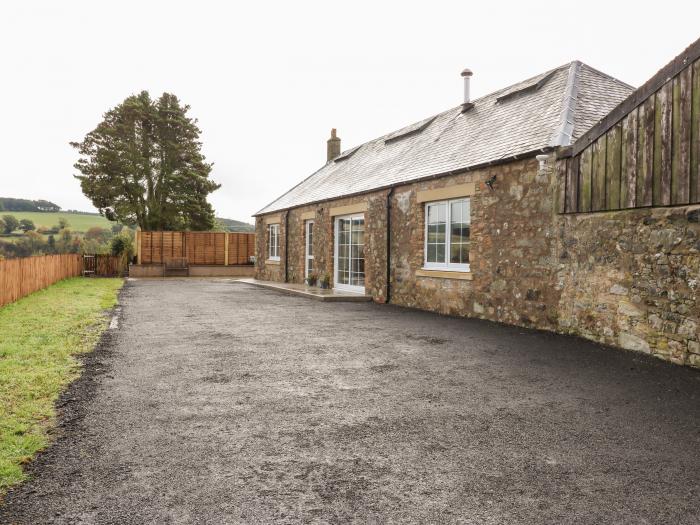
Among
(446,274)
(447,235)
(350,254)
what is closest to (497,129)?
(447,235)

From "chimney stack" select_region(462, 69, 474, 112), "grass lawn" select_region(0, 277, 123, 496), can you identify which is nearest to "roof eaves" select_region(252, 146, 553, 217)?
"chimney stack" select_region(462, 69, 474, 112)

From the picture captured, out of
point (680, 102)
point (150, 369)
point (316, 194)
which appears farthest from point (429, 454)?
point (316, 194)

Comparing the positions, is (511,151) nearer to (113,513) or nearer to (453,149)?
(453,149)

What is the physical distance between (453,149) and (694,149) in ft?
20.4

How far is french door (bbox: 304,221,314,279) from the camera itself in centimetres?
1781

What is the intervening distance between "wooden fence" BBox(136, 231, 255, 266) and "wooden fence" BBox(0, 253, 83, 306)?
5.83 meters

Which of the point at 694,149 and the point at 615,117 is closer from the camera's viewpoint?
the point at 694,149

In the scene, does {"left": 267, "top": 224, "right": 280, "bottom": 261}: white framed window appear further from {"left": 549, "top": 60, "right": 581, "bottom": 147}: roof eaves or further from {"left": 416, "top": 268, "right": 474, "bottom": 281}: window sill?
{"left": 549, "top": 60, "right": 581, "bottom": 147}: roof eaves

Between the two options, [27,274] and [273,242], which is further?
[273,242]

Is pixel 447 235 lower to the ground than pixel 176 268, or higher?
higher

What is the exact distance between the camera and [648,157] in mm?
6586

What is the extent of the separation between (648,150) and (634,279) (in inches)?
65.7

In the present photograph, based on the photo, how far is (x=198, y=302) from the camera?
12.7m

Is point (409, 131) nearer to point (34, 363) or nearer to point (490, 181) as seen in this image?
point (490, 181)
